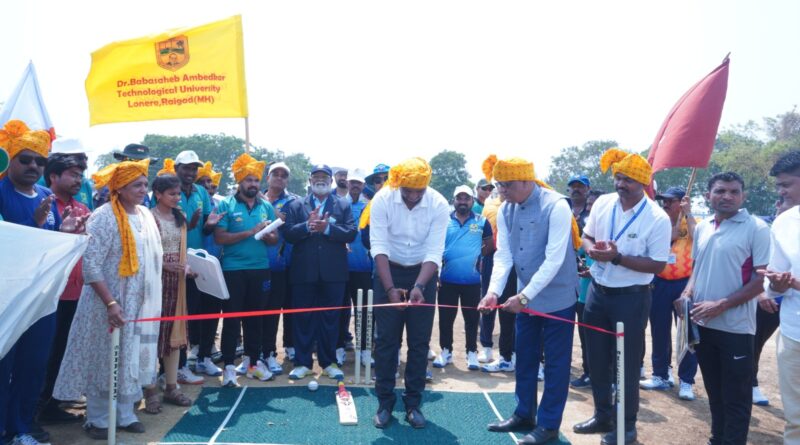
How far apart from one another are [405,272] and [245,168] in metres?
2.25

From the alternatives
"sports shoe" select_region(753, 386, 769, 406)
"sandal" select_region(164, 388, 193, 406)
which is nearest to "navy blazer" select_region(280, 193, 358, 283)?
"sandal" select_region(164, 388, 193, 406)

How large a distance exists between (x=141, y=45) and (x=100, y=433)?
5573 millimetres

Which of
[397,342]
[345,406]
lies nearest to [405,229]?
[397,342]

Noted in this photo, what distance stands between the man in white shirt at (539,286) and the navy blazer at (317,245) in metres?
1.97

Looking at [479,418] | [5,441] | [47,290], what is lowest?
[479,418]

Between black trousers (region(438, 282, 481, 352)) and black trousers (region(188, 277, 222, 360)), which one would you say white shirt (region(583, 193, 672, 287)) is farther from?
black trousers (region(188, 277, 222, 360))

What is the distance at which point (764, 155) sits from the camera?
46.8 metres

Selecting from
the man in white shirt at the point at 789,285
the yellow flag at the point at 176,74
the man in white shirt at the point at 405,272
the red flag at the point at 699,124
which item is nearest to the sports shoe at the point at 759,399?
the man in white shirt at the point at 789,285

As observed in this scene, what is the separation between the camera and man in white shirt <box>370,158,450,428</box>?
492cm

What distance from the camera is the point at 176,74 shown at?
309 inches

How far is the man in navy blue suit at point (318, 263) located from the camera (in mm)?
6125

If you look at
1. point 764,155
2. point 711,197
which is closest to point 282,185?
point 711,197

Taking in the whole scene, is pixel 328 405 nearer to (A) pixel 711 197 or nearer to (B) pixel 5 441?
(B) pixel 5 441

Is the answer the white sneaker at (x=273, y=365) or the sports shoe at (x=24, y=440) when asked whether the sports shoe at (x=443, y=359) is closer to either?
the white sneaker at (x=273, y=365)
